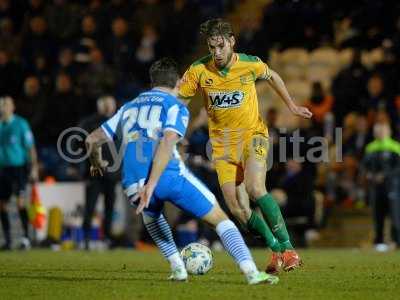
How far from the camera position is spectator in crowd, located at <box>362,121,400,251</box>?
19.7 metres

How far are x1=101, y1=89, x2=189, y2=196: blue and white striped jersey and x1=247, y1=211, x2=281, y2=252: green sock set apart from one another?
2198mm

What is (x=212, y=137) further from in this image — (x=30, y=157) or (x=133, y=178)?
(x=30, y=157)

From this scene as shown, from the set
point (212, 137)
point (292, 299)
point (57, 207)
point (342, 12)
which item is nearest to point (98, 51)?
point (57, 207)

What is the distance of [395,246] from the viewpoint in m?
20.2

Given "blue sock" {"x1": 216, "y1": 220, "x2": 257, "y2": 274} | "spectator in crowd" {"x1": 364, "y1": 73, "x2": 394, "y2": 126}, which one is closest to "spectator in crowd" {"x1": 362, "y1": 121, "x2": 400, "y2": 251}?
"spectator in crowd" {"x1": 364, "y1": 73, "x2": 394, "y2": 126}

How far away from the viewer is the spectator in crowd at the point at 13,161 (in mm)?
19547

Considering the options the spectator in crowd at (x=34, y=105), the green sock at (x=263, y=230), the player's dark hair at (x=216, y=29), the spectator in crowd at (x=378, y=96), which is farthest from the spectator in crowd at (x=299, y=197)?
the player's dark hair at (x=216, y=29)

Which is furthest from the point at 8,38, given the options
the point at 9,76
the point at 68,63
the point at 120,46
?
the point at 120,46

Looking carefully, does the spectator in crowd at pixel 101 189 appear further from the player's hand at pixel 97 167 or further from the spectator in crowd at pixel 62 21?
the player's hand at pixel 97 167

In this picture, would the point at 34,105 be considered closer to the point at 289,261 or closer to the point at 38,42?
the point at 38,42

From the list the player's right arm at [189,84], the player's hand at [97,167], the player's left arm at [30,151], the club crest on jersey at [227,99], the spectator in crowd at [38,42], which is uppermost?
the spectator in crowd at [38,42]

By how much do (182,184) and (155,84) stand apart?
978 mm

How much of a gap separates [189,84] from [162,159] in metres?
2.38

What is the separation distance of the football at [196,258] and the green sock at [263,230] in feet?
2.13
